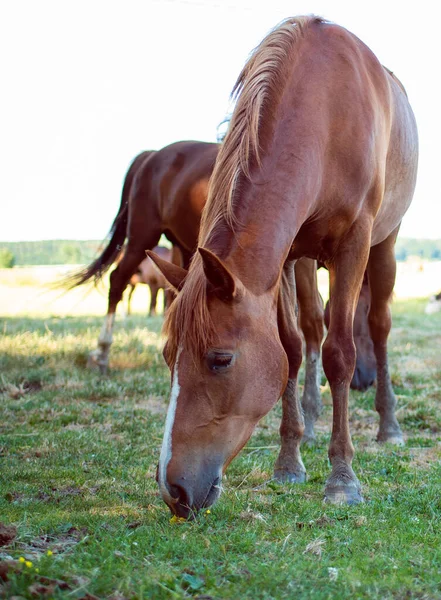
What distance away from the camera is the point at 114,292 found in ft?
25.4

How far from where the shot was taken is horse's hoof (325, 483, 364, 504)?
128 inches

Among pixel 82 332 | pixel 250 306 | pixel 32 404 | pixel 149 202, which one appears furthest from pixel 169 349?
pixel 82 332

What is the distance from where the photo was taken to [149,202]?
717 cm

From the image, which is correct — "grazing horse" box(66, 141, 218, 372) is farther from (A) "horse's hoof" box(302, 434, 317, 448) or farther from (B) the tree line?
(A) "horse's hoof" box(302, 434, 317, 448)

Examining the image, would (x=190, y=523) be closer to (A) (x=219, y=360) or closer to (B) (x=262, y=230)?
(A) (x=219, y=360)

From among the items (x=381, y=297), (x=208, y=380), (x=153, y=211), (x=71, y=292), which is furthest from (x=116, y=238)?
(x=71, y=292)

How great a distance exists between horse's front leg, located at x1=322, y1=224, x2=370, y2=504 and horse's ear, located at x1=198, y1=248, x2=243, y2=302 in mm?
870

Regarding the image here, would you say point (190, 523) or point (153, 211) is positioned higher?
point (153, 211)

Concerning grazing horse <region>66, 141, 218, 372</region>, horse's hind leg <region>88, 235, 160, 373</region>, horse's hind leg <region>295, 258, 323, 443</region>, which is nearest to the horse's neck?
horse's hind leg <region>295, 258, 323, 443</region>

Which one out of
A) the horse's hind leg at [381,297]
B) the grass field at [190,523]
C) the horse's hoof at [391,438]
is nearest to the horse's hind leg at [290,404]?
the grass field at [190,523]

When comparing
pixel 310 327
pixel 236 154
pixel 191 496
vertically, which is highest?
pixel 236 154

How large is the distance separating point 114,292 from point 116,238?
2.27 feet

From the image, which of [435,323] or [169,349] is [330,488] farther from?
[435,323]

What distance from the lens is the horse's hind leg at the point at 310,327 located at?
5.05 meters
